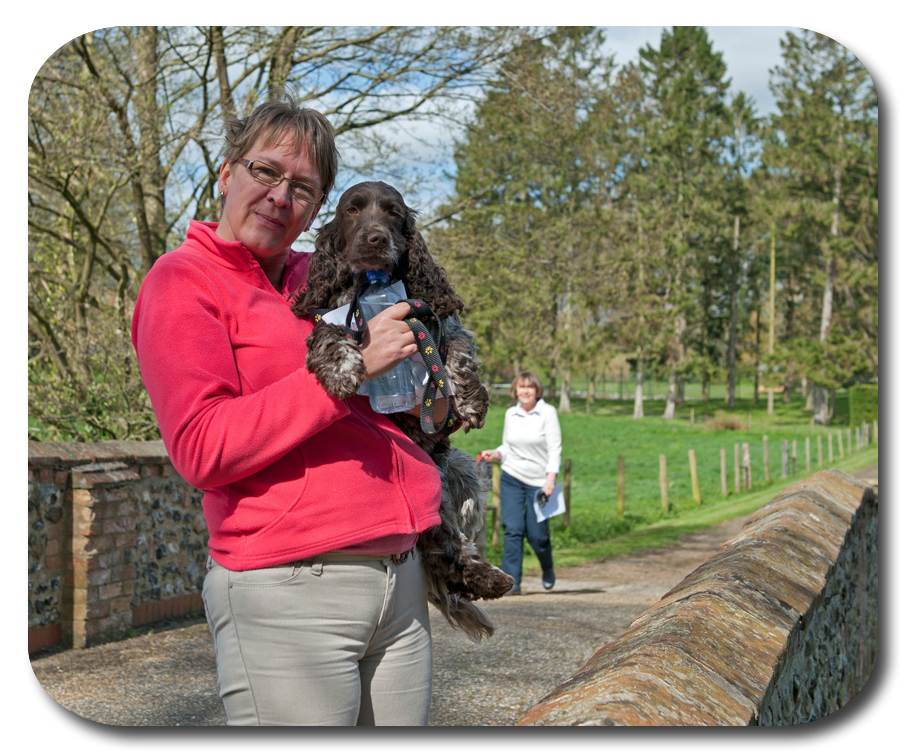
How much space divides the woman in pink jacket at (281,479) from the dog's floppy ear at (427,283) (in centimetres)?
43

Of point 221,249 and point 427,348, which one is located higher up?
point 221,249

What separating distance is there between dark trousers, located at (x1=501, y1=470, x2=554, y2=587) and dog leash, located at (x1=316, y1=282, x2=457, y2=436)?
22.0 ft

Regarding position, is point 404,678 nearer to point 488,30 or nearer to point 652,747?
point 652,747

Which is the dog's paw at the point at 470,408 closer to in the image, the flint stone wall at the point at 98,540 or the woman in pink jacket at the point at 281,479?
the woman in pink jacket at the point at 281,479

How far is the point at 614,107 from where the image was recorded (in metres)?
Result: 14.0

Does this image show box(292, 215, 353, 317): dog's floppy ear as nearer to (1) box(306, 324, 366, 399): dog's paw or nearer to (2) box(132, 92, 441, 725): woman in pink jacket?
(2) box(132, 92, 441, 725): woman in pink jacket

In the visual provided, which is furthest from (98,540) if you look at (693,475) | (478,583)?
(693,475)

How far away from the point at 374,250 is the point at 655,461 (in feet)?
84.8

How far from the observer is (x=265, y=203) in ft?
6.70

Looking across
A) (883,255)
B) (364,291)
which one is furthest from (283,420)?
(883,255)

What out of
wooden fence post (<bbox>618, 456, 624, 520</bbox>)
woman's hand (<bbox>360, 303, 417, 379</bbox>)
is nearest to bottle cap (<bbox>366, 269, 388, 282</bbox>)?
woman's hand (<bbox>360, 303, 417, 379</bbox>)

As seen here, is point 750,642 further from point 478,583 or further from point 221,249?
point 221,249

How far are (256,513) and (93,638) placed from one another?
552 centimetres

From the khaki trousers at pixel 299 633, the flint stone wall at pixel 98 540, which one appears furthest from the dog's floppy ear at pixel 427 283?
the flint stone wall at pixel 98 540
